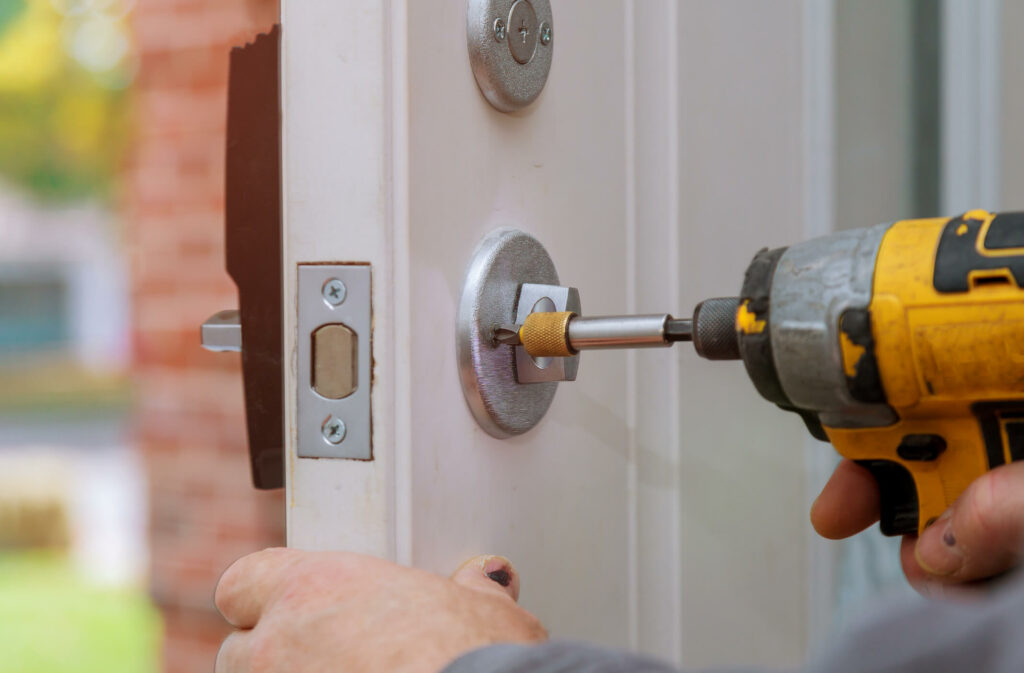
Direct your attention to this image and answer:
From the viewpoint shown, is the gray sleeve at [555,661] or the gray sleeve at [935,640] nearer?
the gray sleeve at [935,640]

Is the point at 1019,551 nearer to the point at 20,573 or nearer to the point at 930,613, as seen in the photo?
the point at 930,613

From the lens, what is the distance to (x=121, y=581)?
153 inches

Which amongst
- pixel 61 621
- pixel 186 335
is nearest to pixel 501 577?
pixel 186 335

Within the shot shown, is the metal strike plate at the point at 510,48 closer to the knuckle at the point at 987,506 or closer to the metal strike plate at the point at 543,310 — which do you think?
the metal strike plate at the point at 543,310

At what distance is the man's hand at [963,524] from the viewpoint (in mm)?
429

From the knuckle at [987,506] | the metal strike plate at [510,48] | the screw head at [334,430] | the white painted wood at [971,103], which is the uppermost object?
the white painted wood at [971,103]

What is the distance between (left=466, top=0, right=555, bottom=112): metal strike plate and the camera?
0.47 metres

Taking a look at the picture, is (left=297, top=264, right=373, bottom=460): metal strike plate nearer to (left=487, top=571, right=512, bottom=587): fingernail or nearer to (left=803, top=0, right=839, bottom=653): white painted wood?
(left=487, top=571, right=512, bottom=587): fingernail

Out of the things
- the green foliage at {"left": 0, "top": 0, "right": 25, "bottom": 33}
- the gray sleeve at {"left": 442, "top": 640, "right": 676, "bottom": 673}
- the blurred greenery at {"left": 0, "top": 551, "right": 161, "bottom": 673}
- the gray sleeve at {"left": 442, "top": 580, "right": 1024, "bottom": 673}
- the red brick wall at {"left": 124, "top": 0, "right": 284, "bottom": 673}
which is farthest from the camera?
the green foliage at {"left": 0, "top": 0, "right": 25, "bottom": 33}

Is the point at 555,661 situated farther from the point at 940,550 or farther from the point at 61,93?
the point at 61,93

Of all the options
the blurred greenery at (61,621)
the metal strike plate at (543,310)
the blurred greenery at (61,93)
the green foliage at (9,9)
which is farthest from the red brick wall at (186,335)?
the green foliage at (9,9)

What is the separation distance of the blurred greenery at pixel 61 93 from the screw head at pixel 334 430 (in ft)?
10.9

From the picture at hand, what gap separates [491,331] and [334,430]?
4.1 inches

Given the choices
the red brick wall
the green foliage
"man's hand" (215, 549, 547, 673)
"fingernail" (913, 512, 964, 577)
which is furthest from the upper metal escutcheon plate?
the green foliage
